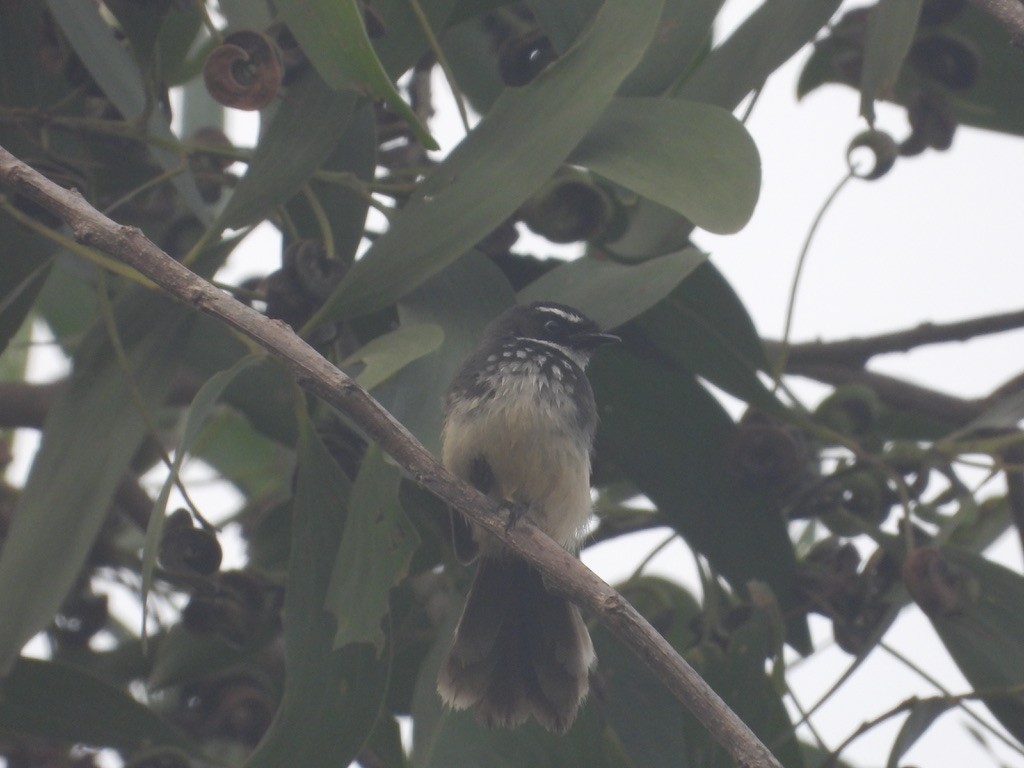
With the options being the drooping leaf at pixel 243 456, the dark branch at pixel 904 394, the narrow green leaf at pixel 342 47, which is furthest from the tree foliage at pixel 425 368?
the drooping leaf at pixel 243 456

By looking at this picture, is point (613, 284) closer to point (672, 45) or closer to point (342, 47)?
point (672, 45)

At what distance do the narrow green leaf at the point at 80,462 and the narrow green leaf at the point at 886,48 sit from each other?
5.87 ft

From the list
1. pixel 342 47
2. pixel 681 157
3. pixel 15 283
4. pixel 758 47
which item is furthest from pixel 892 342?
pixel 15 283

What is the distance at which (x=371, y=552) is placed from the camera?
3.14m

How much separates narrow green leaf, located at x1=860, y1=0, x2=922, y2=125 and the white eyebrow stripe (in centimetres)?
88

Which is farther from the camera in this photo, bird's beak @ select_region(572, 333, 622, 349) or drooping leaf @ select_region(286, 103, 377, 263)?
bird's beak @ select_region(572, 333, 622, 349)

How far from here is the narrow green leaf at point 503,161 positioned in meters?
3.11

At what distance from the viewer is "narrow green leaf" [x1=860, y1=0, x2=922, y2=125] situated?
327 cm

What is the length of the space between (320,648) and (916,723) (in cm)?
141

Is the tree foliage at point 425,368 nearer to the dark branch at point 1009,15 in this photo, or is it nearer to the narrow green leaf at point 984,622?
the narrow green leaf at point 984,622

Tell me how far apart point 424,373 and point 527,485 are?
1.59 feet

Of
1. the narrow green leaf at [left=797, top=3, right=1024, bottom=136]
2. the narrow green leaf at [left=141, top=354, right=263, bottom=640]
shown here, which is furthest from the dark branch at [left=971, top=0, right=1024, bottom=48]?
the narrow green leaf at [left=141, top=354, right=263, bottom=640]

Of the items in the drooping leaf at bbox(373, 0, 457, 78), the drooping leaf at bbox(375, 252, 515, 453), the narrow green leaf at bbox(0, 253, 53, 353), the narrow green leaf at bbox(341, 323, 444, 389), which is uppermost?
the drooping leaf at bbox(373, 0, 457, 78)

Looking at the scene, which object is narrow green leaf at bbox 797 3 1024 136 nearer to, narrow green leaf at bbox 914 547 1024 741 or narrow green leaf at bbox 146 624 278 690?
narrow green leaf at bbox 914 547 1024 741
